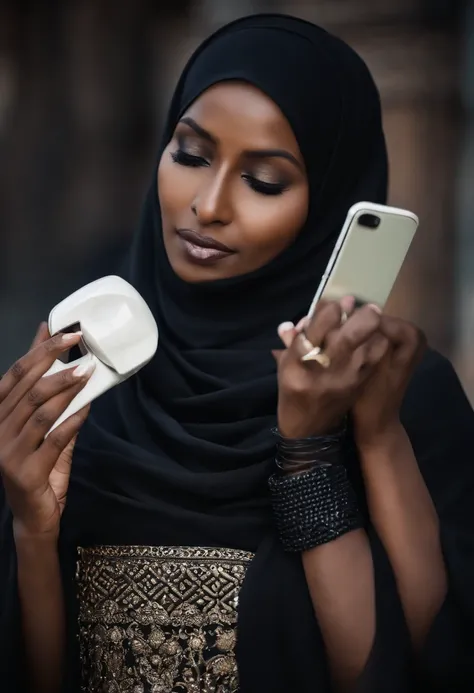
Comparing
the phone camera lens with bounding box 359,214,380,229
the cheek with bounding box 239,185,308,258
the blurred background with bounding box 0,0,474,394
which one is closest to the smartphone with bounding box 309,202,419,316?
the phone camera lens with bounding box 359,214,380,229

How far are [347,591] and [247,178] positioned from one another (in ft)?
1.12

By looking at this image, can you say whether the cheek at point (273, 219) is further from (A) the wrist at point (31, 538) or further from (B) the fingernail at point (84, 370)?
(A) the wrist at point (31, 538)

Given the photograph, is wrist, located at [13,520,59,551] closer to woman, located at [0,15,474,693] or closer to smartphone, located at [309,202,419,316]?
woman, located at [0,15,474,693]

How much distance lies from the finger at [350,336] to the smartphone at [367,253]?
0.04 metres

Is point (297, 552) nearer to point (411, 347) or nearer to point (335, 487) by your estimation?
point (335, 487)

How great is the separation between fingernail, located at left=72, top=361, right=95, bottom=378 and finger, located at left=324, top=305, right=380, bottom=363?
184 millimetres

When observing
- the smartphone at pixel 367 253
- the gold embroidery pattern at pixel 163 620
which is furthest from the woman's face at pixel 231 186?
the gold embroidery pattern at pixel 163 620

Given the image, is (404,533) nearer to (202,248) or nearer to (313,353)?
(313,353)

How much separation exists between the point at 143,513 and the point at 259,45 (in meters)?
0.41

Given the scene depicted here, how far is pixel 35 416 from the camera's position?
78 centimetres

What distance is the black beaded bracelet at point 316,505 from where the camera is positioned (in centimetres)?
78

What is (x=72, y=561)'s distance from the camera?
89 centimetres

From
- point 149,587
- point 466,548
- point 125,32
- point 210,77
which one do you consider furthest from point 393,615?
point 125,32

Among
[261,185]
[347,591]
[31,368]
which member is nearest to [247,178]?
[261,185]
